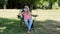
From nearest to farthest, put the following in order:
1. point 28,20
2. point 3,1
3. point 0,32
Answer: point 0,32 < point 28,20 < point 3,1

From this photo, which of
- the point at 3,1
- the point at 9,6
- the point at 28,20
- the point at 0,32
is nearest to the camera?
the point at 0,32

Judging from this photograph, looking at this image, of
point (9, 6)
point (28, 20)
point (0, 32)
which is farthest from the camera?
point (9, 6)

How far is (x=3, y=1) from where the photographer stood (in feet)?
65.9

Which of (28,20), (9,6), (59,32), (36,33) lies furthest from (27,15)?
(9,6)

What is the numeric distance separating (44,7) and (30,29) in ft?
55.5

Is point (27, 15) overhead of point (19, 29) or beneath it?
overhead

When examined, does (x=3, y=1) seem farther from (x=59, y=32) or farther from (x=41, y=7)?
(x=59, y=32)

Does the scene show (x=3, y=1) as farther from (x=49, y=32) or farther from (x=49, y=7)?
(x=49, y=32)

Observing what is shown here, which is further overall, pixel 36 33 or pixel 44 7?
pixel 44 7

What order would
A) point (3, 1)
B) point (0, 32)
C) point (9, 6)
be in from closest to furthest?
point (0, 32) → point (3, 1) → point (9, 6)

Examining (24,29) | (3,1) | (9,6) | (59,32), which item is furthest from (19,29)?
(9,6)

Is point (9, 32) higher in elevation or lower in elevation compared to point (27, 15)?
lower

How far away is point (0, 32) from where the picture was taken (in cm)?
773

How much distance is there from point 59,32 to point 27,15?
5.20 feet
